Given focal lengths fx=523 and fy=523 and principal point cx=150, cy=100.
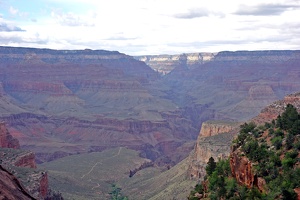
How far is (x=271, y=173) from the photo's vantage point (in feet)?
72.4

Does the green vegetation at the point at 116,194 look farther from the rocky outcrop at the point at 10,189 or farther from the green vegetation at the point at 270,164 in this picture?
the rocky outcrop at the point at 10,189

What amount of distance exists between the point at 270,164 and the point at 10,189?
1201 cm

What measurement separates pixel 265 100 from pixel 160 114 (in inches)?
1472

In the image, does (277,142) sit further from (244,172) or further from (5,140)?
(5,140)

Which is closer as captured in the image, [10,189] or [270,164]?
[10,189]

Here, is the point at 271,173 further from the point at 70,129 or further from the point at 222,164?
the point at 70,129

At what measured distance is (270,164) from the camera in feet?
73.6

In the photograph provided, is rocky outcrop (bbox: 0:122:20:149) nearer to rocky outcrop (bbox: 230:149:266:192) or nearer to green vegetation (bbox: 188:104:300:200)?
green vegetation (bbox: 188:104:300:200)

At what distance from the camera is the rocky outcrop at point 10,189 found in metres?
13.7

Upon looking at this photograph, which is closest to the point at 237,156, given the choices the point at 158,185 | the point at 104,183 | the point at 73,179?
the point at 158,185

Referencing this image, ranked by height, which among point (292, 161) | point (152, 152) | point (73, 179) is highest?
point (292, 161)

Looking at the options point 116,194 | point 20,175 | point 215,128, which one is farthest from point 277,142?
point 215,128

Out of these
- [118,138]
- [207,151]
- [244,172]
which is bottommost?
[118,138]

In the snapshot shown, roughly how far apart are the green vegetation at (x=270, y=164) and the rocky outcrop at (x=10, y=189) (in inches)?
382
